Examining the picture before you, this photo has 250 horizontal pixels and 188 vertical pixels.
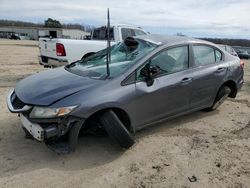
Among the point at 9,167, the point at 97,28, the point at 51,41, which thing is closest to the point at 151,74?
the point at 9,167

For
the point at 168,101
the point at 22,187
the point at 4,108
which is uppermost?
the point at 168,101

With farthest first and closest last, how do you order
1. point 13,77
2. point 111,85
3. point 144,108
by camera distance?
point 13,77, point 144,108, point 111,85

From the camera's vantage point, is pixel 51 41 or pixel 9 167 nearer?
pixel 9 167

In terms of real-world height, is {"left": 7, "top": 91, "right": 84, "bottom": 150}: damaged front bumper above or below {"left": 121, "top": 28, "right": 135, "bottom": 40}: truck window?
above

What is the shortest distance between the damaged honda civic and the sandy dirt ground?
0.28 metres

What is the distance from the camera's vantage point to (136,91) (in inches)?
173

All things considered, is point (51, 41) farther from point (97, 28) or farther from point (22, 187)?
point (22, 187)

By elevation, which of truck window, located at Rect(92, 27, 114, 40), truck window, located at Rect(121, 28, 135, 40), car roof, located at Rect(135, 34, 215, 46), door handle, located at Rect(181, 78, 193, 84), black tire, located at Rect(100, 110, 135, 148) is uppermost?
car roof, located at Rect(135, 34, 215, 46)

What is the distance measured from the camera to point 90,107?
12.8 feet

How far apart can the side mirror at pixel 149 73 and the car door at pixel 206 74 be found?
0.99 meters

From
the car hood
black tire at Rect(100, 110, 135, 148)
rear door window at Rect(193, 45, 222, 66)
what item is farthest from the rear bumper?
black tire at Rect(100, 110, 135, 148)

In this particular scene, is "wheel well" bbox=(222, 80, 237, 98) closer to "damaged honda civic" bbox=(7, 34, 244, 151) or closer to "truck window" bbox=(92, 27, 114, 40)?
"damaged honda civic" bbox=(7, 34, 244, 151)

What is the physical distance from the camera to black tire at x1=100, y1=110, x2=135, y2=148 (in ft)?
13.4

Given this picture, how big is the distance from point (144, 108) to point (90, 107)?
3.18ft
